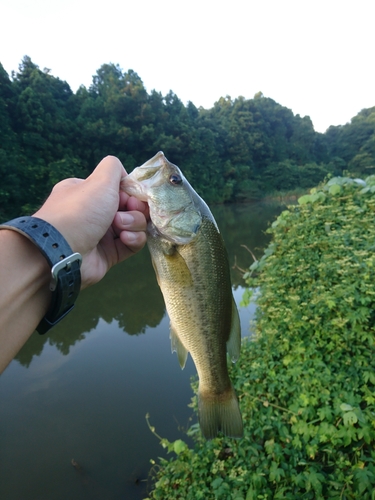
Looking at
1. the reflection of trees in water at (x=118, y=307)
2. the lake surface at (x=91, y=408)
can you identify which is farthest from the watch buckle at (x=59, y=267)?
the reflection of trees in water at (x=118, y=307)

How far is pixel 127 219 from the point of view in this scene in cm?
170

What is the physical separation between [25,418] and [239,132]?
50611mm

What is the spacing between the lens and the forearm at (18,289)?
3.73 feet

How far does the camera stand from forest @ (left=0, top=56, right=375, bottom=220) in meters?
23.6

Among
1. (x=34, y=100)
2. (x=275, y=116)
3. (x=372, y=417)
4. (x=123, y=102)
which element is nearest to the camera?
(x=372, y=417)

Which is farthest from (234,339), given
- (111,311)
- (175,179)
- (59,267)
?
(111,311)

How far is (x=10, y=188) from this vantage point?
19.4 m

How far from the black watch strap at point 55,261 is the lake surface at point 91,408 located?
289 cm

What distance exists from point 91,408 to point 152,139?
31226mm

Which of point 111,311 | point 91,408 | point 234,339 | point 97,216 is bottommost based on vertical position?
point 91,408

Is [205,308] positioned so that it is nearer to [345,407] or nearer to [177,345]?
[177,345]

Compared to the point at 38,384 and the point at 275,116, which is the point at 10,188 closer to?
the point at 38,384

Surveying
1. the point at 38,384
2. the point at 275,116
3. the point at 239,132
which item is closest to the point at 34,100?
the point at 38,384

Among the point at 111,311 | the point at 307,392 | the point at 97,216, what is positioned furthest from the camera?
the point at 111,311
